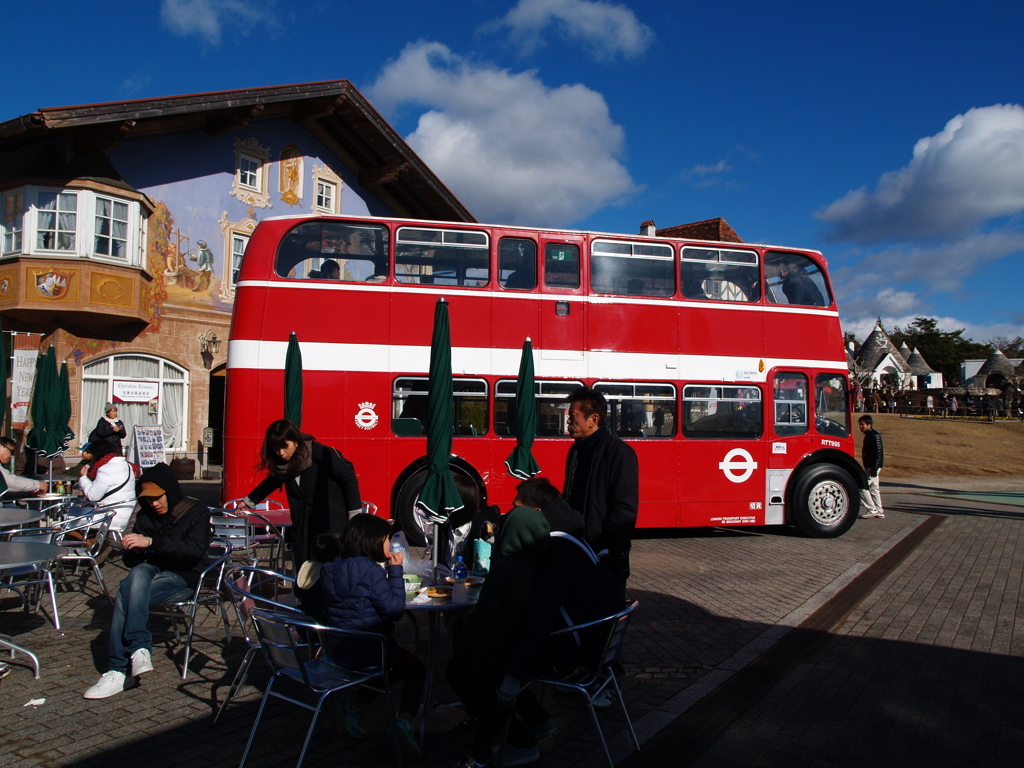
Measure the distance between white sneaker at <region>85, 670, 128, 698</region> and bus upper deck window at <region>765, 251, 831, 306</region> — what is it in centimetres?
919

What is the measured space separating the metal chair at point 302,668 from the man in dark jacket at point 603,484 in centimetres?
150

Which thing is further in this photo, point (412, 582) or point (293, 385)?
point (293, 385)

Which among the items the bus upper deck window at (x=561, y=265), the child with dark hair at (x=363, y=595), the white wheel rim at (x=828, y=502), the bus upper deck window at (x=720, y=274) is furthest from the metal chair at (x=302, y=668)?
the white wheel rim at (x=828, y=502)

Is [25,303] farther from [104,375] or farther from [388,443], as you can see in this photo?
[388,443]

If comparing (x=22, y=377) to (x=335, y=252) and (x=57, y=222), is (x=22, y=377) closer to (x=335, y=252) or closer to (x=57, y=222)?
(x=57, y=222)

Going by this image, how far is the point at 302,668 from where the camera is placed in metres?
3.32

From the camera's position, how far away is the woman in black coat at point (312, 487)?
4.85 m

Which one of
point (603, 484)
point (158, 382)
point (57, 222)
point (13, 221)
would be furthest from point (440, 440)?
point (13, 221)

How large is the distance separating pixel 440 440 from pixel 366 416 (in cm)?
342

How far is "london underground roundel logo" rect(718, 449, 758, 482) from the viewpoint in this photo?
10281mm

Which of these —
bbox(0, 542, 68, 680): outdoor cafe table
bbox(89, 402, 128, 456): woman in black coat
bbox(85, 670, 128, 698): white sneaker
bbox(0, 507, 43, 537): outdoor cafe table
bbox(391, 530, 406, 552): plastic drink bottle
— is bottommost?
bbox(85, 670, 128, 698): white sneaker

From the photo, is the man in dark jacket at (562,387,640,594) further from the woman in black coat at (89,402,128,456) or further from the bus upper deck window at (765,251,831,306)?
the woman in black coat at (89,402,128,456)

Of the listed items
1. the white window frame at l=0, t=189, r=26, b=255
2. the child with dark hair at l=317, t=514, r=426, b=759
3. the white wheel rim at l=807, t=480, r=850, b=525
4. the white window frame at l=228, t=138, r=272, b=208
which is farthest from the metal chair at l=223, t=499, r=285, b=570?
the white window frame at l=228, t=138, r=272, b=208

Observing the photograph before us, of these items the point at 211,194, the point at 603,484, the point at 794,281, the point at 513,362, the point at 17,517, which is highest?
the point at 211,194
